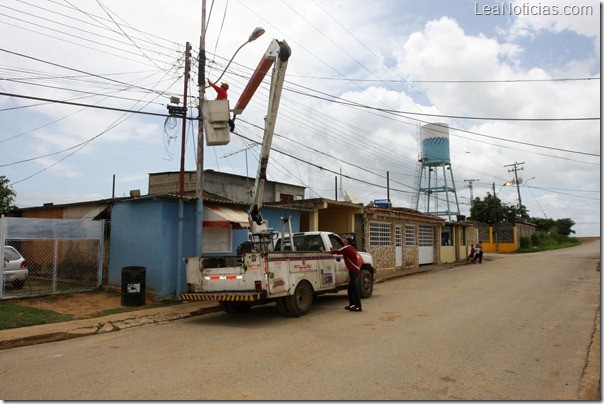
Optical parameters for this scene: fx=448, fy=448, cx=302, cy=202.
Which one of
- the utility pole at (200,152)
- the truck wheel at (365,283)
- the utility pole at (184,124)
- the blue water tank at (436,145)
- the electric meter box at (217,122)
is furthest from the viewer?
the blue water tank at (436,145)

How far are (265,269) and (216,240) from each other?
6.08 meters

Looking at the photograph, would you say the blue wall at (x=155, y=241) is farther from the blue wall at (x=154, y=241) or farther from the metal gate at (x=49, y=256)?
the metal gate at (x=49, y=256)

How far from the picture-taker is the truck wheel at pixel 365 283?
514 inches

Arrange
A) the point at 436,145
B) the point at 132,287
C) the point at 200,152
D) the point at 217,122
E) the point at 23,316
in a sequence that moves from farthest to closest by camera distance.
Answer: the point at 436,145
the point at 200,152
the point at 132,287
the point at 217,122
the point at 23,316

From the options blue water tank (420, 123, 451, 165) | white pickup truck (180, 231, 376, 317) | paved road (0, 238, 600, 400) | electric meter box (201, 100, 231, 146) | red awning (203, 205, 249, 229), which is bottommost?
paved road (0, 238, 600, 400)

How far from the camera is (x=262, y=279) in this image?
9086 millimetres

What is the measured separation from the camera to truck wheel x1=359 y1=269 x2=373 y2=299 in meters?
13.1

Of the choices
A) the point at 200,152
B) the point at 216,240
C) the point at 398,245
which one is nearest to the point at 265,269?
the point at 200,152

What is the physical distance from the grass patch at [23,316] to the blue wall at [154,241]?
3048 millimetres

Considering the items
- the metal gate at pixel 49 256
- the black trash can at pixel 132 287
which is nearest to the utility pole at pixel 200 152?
the black trash can at pixel 132 287

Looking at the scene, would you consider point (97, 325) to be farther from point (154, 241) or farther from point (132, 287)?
point (154, 241)

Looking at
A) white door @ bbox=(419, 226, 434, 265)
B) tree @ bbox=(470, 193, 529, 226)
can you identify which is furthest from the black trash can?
tree @ bbox=(470, 193, 529, 226)

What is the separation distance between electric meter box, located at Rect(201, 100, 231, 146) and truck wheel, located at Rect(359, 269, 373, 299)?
5.73 meters

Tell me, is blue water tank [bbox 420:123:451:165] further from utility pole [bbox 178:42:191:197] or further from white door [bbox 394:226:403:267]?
utility pole [bbox 178:42:191:197]
